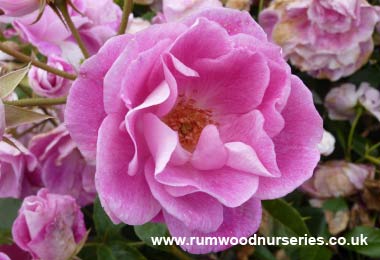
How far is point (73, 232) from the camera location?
0.62 meters

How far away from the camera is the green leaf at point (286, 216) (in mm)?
675

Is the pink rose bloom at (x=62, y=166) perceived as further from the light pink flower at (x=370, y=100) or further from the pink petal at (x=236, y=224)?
the light pink flower at (x=370, y=100)

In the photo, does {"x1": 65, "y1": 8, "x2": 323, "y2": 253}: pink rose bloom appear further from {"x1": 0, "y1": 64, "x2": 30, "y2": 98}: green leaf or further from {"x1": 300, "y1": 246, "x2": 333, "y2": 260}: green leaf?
{"x1": 300, "y1": 246, "x2": 333, "y2": 260}: green leaf

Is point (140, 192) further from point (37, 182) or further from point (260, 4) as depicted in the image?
point (260, 4)

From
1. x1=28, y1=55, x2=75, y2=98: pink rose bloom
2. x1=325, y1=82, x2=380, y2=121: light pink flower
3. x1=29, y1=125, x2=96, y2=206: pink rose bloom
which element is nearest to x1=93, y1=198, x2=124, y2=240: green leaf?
x1=29, y1=125, x2=96, y2=206: pink rose bloom

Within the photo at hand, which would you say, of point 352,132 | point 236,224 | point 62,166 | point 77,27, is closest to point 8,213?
point 62,166

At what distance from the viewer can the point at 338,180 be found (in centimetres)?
77

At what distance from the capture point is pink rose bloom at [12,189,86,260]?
1.92 feet

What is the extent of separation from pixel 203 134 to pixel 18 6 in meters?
0.21

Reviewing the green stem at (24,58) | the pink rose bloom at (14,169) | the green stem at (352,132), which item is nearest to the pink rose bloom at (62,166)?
the pink rose bloom at (14,169)

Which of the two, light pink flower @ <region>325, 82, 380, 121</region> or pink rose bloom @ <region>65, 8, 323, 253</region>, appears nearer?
pink rose bloom @ <region>65, 8, 323, 253</region>

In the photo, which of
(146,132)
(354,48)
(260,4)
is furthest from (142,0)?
(146,132)

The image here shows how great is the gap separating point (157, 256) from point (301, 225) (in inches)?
7.8

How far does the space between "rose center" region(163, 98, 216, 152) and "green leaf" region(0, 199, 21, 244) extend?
11.0 inches
